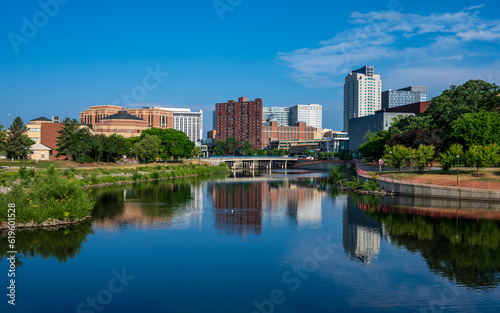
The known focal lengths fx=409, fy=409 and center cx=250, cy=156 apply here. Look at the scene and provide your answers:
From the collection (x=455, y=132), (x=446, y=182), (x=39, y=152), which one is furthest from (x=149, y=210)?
(x=39, y=152)

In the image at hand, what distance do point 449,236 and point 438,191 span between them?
871 inches

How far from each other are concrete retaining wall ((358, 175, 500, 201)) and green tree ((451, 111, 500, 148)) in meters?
14.3

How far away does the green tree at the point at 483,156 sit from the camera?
5569 centimetres

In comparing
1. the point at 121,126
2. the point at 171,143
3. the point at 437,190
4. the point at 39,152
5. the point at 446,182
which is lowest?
the point at 437,190

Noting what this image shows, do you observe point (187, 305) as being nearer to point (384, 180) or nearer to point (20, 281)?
point (20, 281)

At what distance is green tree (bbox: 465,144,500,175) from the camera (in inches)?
2192

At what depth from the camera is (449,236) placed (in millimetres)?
33375

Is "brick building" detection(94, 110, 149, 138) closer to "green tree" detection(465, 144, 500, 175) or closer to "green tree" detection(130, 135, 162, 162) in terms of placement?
"green tree" detection(130, 135, 162, 162)

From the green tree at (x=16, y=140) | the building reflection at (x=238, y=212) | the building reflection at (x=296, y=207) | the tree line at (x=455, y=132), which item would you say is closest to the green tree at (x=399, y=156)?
the tree line at (x=455, y=132)

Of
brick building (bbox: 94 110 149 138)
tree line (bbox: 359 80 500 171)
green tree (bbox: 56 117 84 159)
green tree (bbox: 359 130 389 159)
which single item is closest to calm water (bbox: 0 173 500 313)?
tree line (bbox: 359 80 500 171)

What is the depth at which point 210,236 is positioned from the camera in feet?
109

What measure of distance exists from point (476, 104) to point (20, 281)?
3064 inches

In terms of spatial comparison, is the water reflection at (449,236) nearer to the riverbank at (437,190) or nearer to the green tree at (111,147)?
the riverbank at (437,190)

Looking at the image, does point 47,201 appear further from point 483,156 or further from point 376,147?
point 376,147
